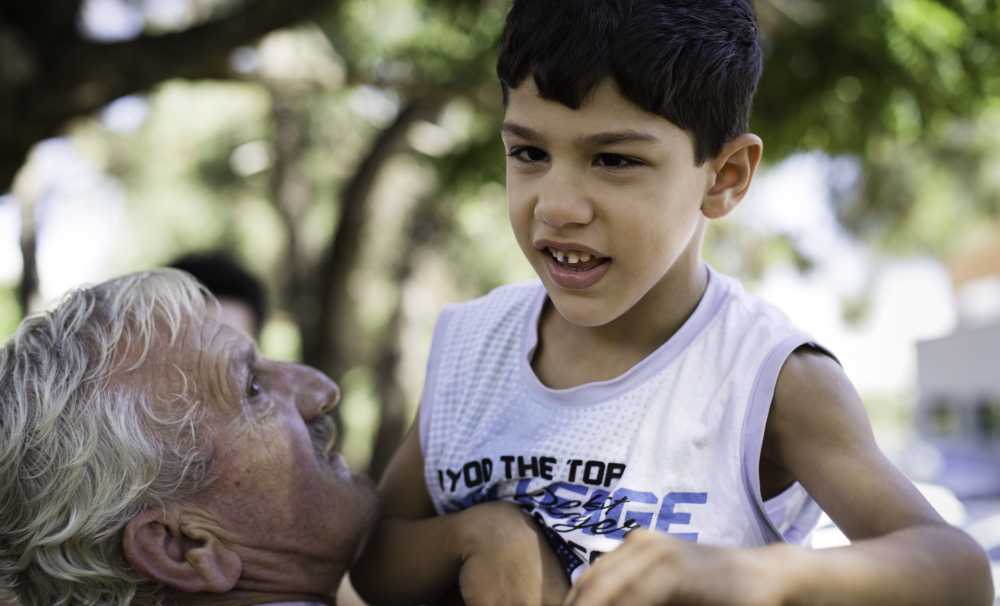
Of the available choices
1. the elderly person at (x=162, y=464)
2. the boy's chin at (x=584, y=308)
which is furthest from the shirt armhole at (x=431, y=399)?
the boy's chin at (x=584, y=308)

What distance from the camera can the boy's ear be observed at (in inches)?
64.7

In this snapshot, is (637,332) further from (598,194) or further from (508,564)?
(508,564)

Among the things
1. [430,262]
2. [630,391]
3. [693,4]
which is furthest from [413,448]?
[430,262]

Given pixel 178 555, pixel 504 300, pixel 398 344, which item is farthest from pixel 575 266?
pixel 398 344

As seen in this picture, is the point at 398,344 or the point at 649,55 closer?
the point at 649,55

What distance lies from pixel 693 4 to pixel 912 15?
283 centimetres

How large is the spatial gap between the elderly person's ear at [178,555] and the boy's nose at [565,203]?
0.78 meters

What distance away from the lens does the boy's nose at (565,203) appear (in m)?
1.49

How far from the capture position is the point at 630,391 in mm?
1662

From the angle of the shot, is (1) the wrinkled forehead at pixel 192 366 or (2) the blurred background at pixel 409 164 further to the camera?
(2) the blurred background at pixel 409 164

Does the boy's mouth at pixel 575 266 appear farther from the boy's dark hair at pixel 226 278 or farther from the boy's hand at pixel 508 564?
the boy's dark hair at pixel 226 278

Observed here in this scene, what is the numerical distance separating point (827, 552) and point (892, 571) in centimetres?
8

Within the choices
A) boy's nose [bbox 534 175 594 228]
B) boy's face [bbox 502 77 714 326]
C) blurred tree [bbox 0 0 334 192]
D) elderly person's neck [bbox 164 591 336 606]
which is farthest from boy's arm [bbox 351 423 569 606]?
blurred tree [bbox 0 0 334 192]

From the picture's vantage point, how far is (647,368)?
166cm
